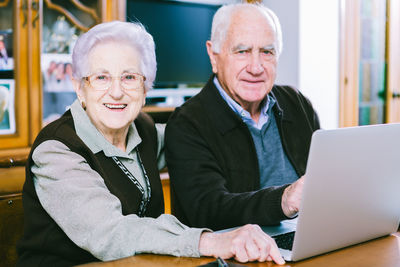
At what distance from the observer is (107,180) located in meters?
1.29

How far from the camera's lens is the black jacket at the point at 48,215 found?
1.23 m

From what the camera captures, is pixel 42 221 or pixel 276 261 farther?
pixel 42 221

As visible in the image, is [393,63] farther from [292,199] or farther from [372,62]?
[292,199]

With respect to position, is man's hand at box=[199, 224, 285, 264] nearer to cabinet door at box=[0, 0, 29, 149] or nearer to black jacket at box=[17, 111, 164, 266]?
black jacket at box=[17, 111, 164, 266]

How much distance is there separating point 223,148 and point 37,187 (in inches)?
24.0

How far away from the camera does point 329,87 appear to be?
3598mm

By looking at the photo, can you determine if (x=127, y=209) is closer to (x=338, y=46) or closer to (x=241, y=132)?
(x=241, y=132)

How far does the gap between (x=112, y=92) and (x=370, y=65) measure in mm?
2942

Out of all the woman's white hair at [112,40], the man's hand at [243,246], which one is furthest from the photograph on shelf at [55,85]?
the man's hand at [243,246]

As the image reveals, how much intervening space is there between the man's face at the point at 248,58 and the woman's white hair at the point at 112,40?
1.18 ft

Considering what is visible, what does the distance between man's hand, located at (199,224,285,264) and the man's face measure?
2.59ft

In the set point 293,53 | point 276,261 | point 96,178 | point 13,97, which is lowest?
point 276,261

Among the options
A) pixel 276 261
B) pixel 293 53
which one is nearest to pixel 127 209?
pixel 276 261

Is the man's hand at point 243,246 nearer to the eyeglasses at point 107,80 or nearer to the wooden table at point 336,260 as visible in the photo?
the wooden table at point 336,260
